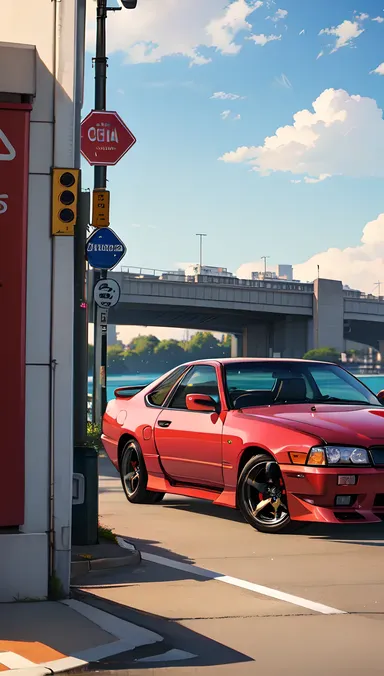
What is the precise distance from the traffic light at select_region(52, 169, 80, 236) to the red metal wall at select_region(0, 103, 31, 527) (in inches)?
7.7

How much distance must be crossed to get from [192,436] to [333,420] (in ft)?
4.89

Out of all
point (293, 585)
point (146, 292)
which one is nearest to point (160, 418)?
point (293, 585)

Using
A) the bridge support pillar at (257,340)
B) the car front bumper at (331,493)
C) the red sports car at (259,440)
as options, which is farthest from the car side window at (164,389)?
the bridge support pillar at (257,340)

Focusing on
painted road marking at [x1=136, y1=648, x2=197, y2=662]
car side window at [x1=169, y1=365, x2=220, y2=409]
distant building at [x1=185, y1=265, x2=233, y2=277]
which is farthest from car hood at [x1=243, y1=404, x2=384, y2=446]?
distant building at [x1=185, y1=265, x2=233, y2=277]

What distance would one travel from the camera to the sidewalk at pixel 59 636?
4.80 m

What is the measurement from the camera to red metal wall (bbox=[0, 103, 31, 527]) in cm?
614

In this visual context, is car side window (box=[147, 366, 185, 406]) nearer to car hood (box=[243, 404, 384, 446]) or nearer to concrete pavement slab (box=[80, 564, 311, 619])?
car hood (box=[243, 404, 384, 446])

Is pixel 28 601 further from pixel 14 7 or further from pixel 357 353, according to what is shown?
pixel 357 353

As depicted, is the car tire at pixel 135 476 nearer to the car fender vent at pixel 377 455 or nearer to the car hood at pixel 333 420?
the car hood at pixel 333 420

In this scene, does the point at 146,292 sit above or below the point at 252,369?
above

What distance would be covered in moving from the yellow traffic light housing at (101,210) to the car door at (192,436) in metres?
3.66

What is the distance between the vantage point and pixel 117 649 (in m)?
5.05

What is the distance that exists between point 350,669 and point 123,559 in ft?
9.62

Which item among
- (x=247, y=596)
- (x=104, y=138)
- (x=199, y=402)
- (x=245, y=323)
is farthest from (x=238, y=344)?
(x=247, y=596)
